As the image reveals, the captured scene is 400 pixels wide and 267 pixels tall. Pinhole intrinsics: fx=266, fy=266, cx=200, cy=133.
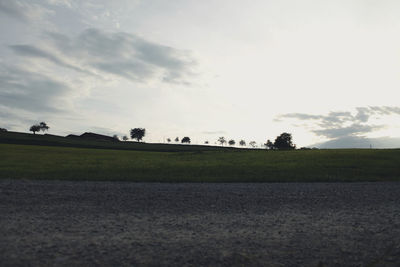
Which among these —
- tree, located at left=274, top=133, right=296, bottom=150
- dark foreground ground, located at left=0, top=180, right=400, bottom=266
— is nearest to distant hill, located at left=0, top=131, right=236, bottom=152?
tree, located at left=274, top=133, right=296, bottom=150

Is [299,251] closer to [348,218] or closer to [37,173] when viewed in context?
[348,218]

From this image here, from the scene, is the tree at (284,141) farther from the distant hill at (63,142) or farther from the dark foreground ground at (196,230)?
the dark foreground ground at (196,230)

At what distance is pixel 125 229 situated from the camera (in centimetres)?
821

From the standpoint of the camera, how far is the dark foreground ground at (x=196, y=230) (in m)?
6.03

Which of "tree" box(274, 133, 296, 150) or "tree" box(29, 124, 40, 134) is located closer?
"tree" box(274, 133, 296, 150)

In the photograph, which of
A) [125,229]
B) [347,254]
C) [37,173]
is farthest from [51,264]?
[37,173]

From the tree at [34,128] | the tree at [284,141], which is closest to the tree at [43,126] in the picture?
the tree at [34,128]

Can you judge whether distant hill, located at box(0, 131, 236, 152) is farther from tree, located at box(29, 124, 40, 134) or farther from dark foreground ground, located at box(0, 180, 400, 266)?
dark foreground ground, located at box(0, 180, 400, 266)

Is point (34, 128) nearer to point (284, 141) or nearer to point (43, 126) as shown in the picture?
point (43, 126)

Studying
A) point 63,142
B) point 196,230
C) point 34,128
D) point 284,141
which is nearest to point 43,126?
point 34,128

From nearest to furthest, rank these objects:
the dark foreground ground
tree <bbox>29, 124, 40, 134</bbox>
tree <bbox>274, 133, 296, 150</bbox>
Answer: the dark foreground ground < tree <bbox>274, 133, 296, 150</bbox> < tree <bbox>29, 124, 40, 134</bbox>

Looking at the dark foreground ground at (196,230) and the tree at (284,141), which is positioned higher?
the tree at (284,141)

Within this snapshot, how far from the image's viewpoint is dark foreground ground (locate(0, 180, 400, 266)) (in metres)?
6.03

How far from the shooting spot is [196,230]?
27.0 feet
